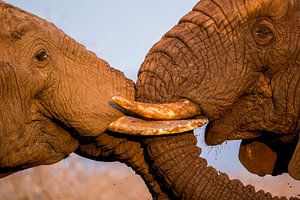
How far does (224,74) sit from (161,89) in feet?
1.50

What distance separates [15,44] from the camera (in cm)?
535

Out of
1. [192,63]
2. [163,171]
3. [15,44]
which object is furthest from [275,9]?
[15,44]

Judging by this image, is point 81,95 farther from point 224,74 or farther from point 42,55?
point 224,74

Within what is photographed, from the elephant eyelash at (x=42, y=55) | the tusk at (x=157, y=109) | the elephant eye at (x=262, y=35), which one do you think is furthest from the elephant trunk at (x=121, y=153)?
the elephant eye at (x=262, y=35)

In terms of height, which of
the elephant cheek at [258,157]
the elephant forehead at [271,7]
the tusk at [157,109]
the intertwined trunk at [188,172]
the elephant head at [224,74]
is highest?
the elephant forehead at [271,7]

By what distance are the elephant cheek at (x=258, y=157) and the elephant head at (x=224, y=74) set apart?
0.66 m

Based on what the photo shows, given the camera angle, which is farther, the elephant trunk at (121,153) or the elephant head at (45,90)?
the elephant trunk at (121,153)

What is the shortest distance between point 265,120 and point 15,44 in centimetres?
181

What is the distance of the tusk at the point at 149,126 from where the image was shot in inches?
210

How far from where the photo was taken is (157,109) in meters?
5.32

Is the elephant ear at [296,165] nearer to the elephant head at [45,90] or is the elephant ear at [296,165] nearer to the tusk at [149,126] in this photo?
the tusk at [149,126]

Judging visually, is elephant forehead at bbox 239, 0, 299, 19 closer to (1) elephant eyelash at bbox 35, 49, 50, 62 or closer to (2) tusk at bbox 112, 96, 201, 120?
(2) tusk at bbox 112, 96, 201, 120

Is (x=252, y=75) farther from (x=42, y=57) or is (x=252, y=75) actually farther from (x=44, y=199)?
(x=44, y=199)

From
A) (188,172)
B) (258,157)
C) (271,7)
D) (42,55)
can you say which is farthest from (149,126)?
(258,157)
